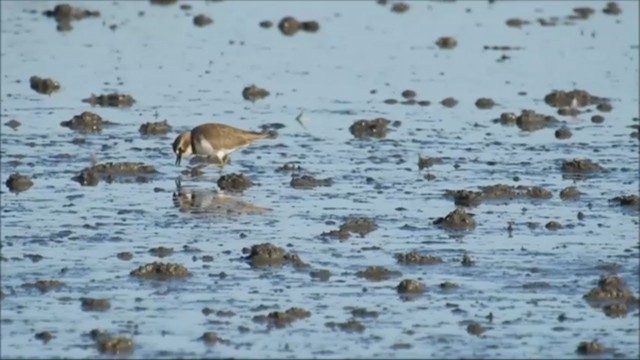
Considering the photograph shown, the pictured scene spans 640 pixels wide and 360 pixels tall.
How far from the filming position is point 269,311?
17188 mm

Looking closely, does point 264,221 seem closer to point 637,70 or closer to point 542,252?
point 542,252

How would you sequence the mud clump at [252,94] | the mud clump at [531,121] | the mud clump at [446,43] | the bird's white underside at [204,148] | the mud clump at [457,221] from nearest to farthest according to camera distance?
the mud clump at [457,221]
the bird's white underside at [204,148]
the mud clump at [531,121]
the mud clump at [252,94]
the mud clump at [446,43]

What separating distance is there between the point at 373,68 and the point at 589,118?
573cm

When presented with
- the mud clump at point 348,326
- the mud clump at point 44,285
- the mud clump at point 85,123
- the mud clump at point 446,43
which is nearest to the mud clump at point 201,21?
the mud clump at point 446,43

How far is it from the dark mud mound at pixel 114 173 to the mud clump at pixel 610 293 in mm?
7092

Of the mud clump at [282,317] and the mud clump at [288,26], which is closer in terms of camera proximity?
the mud clump at [282,317]

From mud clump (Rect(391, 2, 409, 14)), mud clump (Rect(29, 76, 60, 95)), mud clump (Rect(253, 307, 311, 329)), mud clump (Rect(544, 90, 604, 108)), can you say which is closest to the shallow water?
mud clump (Rect(253, 307, 311, 329))

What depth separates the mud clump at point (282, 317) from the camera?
1681cm

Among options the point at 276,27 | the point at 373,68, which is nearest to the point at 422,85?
the point at 373,68

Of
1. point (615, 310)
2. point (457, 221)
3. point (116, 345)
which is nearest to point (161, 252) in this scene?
point (457, 221)

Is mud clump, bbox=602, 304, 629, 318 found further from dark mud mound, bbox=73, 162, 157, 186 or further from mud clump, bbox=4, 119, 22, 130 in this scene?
mud clump, bbox=4, 119, 22, 130

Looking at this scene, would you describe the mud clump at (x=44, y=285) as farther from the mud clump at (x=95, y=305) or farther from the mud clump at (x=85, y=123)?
the mud clump at (x=85, y=123)

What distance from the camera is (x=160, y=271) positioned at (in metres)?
18.2

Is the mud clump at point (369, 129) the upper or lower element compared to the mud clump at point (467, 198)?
upper
